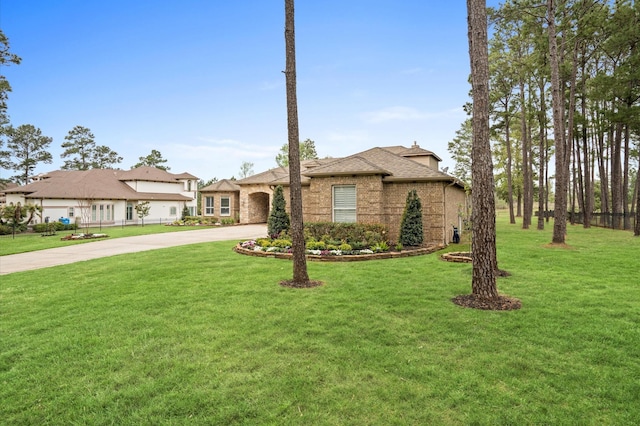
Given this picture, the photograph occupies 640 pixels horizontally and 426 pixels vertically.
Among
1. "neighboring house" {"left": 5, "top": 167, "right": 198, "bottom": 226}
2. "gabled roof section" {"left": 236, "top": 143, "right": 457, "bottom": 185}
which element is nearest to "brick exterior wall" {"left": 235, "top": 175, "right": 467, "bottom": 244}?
"gabled roof section" {"left": 236, "top": 143, "right": 457, "bottom": 185}

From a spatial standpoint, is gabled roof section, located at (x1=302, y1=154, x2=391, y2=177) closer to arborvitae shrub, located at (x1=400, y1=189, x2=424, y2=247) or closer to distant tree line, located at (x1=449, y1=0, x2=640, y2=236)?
arborvitae shrub, located at (x1=400, y1=189, x2=424, y2=247)

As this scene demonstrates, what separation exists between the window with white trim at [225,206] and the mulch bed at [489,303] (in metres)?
28.4

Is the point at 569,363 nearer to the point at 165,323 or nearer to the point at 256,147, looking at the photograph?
the point at 165,323

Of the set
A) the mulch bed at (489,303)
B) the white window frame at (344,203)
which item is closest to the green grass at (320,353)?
the mulch bed at (489,303)

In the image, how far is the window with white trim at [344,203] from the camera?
1430cm

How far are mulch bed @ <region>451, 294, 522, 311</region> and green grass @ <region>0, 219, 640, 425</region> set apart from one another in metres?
0.24

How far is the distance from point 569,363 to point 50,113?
34.4 meters

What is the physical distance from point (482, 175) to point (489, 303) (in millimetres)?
2286

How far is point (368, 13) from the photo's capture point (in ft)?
45.1

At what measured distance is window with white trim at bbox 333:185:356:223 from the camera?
14297 millimetres

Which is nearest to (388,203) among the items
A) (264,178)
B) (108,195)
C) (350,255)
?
(350,255)

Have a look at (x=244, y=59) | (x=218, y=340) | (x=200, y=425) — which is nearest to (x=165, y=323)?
(x=218, y=340)

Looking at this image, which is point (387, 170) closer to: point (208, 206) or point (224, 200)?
point (224, 200)

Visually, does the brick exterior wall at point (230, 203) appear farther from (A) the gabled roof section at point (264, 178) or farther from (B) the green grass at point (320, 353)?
(B) the green grass at point (320, 353)
